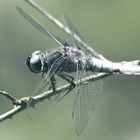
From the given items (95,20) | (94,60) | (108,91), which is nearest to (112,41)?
(95,20)

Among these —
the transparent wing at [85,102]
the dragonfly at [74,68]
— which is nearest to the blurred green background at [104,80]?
the dragonfly at [74,68]

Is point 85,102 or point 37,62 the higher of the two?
point 37,62

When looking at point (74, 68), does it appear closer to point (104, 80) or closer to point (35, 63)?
point (35, 63)

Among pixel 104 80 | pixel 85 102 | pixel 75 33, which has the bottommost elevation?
pixel 85 102

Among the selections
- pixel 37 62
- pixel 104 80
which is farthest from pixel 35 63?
pixel 104 80

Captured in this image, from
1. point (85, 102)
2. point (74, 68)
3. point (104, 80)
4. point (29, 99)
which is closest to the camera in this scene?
point (29, 99)

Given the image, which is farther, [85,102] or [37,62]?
[37,62]

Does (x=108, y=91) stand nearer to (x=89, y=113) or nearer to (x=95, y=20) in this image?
(x=95, y=20)
